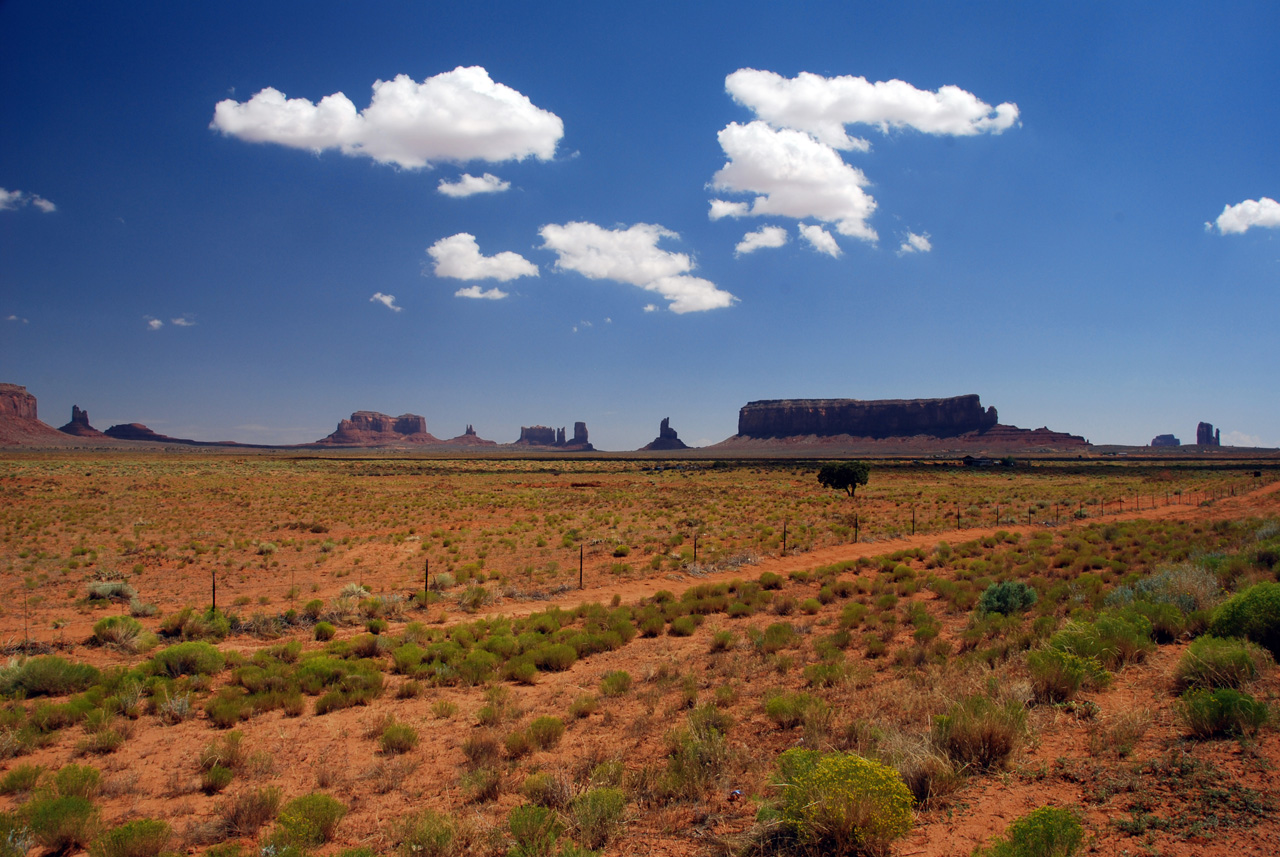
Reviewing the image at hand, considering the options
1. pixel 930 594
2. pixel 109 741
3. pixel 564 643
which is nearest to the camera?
pixel 109 741

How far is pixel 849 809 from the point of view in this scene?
15.6 ft

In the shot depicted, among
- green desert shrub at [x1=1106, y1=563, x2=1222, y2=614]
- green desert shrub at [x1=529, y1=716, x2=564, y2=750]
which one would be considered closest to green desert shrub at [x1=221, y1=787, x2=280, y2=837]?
green desert shrub at [x1=529, y1=716, x2=564, y2=750]

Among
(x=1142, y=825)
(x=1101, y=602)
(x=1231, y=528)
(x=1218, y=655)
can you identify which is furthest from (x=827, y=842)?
(x=1231, y=528)

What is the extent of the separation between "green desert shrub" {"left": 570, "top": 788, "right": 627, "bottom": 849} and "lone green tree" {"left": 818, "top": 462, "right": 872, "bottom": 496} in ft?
150

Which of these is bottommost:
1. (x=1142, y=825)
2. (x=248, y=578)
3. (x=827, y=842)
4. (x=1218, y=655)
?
(x=248, y=578)

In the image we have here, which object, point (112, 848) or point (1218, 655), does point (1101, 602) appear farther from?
point (112, 848)

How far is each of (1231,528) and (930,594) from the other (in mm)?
13658

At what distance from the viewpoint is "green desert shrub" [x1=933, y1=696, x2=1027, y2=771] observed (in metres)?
5.88

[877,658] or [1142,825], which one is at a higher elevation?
[1142,825]

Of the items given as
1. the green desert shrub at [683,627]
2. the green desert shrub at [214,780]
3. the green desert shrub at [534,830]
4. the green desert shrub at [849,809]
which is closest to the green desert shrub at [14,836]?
the green desert shrub at [214,780]

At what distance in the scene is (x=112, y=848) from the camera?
5.29m

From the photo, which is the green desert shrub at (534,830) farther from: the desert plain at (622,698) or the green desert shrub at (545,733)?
the green desert shrub at (545,733)

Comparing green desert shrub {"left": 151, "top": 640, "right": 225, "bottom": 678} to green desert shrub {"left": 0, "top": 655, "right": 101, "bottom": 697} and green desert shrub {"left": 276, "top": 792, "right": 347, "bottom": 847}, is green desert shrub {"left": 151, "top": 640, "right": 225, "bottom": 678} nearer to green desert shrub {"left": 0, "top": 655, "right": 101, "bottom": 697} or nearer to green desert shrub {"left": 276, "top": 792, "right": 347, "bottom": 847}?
green desert shrub {"left": 0, "top": 655, "right": 101, "bottom": 697}

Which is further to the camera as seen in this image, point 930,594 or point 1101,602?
point 930,594
